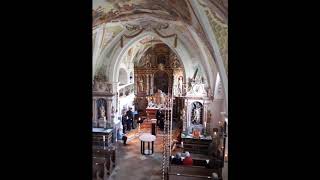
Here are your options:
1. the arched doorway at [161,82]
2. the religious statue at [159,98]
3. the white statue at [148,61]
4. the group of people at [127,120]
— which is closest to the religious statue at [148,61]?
the white statue at [148,61]

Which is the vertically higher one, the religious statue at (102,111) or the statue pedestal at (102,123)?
the religious statue at (102,111)

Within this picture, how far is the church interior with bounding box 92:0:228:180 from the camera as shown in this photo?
32.4 feet

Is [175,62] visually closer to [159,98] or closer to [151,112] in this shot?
[159,98]

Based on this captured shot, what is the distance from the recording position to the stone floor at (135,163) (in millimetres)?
12199

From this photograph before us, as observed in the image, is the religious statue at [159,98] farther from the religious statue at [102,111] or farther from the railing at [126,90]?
the religious statue at [102,111]

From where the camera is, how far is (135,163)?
45.0 ft

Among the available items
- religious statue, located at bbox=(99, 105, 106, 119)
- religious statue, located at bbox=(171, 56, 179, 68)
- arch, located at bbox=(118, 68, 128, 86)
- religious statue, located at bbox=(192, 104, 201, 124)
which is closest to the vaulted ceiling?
religious statue, located at bbox=(192, 104, 201, 124)

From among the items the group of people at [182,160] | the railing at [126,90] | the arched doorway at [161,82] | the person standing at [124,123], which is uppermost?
the arched doorway at [161,82]

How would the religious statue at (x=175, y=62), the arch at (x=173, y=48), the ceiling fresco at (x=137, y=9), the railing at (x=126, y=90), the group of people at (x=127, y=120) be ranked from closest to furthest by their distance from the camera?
the ceiling fresco at (x=137, y=9), the arch at (x=173, y=48), the group of people at (x=127, y=120), the railing at (x=126, y=90), the religious statue at (x=175, y=62)

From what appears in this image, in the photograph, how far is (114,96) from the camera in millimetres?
16344
